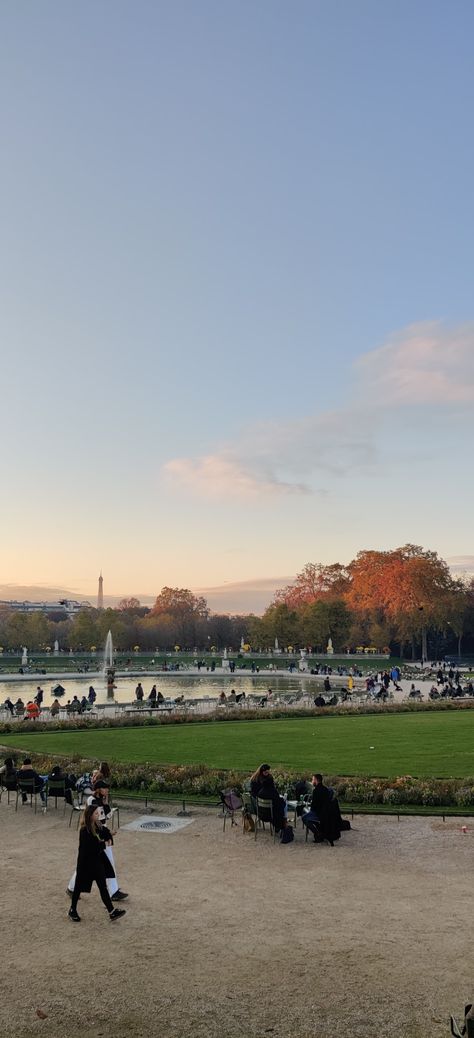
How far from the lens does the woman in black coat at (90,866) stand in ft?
32.0

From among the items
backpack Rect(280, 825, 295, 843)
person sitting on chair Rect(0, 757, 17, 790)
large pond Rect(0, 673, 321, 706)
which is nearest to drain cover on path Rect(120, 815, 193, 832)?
backpack Rect(280, 825, 295, 843)

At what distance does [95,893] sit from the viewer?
11000mm

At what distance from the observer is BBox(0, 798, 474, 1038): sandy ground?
23.7 feet

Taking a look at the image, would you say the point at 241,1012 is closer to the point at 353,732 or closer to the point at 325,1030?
the point at 325,1030

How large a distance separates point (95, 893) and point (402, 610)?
100240 millimetres

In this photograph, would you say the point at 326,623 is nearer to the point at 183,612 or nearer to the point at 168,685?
the point at 168,685

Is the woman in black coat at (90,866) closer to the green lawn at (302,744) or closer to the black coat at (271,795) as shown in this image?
the black coat at (271,795)

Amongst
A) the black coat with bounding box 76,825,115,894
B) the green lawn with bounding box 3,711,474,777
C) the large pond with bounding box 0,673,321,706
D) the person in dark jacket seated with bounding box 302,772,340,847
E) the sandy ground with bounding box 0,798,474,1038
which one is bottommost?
the large pond with bounding box 0,673,321,706

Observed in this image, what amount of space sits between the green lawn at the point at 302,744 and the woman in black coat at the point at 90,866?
1032 cm

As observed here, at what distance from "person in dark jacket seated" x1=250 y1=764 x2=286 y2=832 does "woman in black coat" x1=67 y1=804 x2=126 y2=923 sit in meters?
4.50

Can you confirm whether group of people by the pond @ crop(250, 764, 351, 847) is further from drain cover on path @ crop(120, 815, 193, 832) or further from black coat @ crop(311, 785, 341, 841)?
drain cover on path @ crop(120, 815, 193, 832)

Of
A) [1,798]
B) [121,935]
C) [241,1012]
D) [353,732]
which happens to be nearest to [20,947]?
[121,935]

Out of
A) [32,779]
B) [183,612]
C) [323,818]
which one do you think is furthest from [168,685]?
[183,612]

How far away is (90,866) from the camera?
978 centimetres
